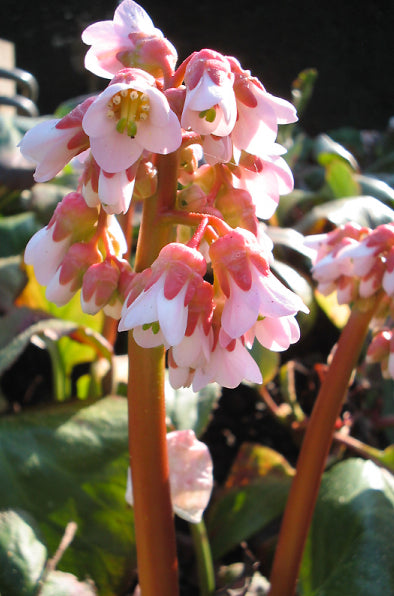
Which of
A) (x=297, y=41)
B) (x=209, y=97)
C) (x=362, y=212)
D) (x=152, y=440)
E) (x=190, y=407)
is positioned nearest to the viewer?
(x=209, y=97)

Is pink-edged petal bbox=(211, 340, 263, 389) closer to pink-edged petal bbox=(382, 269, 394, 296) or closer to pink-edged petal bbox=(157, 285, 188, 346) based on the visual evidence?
pink-edged petal bbox=(157, 285, 188, 346)

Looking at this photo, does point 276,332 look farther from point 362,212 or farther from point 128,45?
point 362,212

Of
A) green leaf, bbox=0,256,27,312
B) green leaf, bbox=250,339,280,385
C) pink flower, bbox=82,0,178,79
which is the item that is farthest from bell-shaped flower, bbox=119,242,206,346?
green leaf, bbox=0,256,27,312

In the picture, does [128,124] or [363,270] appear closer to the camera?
[128,124]

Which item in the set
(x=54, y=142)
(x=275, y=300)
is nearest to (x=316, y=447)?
(x=275, y=300)

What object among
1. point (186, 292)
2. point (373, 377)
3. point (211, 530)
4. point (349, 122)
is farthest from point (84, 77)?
point (186, 292)

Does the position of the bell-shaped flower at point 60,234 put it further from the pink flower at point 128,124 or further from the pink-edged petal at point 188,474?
the pink-edged petal at point 188,474

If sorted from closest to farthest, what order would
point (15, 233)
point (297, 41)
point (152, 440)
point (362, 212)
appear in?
point (152, 440) → point (362, 212) → point (15, 233) → point (297, 41)
